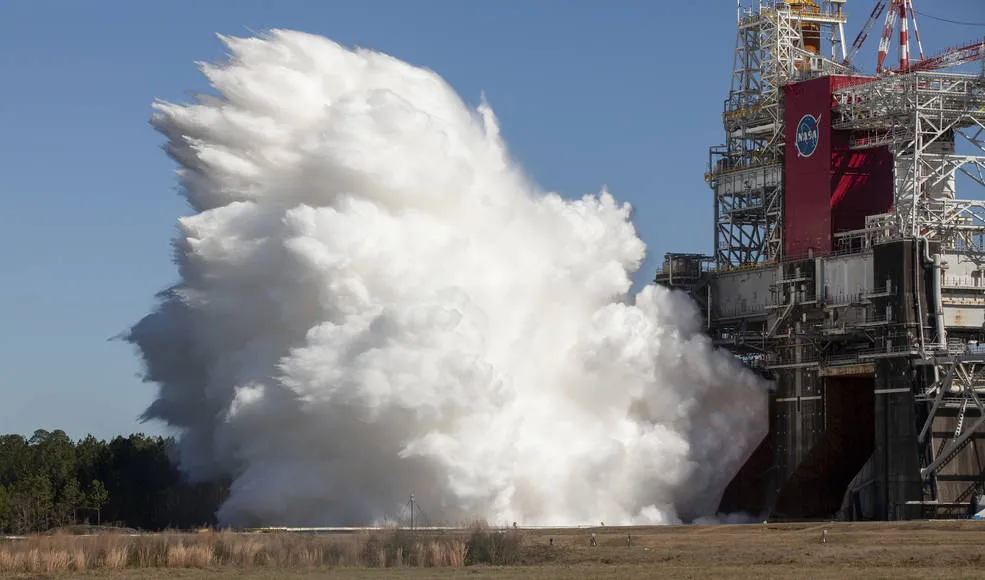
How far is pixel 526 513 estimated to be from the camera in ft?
320

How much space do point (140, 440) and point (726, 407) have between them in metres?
64.4

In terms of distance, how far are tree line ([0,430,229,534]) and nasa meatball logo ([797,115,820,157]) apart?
136 ft

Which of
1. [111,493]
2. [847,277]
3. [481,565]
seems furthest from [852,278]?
[111,493]

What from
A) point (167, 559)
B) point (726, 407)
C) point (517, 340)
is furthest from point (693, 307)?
point (167, 559)

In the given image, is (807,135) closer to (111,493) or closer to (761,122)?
(761,122)

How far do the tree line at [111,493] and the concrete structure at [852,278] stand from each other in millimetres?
35310

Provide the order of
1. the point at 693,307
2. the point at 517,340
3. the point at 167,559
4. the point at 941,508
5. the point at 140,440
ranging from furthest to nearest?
1. the point at 140,440
2. the point at 693,307
3. the point at 517,340
4. the point at 941,508
5. the point at 167,559

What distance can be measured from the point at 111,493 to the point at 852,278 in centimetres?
6032

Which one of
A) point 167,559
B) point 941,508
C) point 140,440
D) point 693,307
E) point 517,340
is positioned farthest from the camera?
point 140,440

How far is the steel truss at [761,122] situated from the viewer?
4291 inches

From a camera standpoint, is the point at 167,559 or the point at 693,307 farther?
the point at 693,307

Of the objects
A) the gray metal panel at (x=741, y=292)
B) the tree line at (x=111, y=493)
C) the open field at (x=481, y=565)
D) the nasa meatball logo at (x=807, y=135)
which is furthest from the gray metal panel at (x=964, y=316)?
the tree line at (x=111, y=493)

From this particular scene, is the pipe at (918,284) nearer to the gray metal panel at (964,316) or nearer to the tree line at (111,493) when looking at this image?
the gray metal panel at (964,316)

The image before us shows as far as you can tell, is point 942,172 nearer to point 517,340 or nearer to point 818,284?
point 818,284
